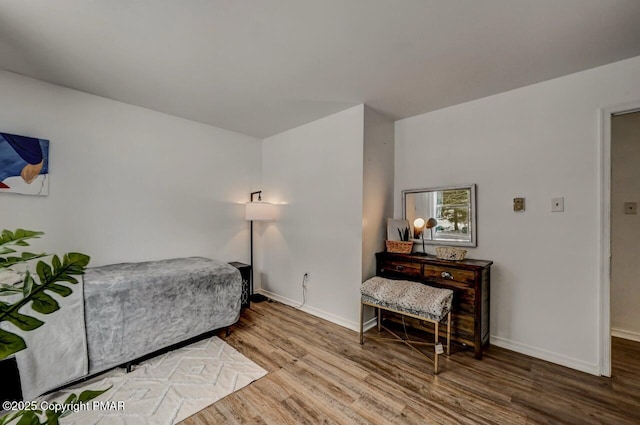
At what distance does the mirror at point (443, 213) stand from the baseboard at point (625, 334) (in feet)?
5.44

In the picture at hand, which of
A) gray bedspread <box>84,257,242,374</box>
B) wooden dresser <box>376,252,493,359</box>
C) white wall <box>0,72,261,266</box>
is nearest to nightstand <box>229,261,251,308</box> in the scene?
white wall <box>0,72,261,266</box>

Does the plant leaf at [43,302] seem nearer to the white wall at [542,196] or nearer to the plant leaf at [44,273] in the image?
the plant leaf at [44,273]

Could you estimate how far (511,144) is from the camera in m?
2.53

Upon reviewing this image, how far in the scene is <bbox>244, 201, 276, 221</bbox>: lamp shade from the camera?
3.65 m

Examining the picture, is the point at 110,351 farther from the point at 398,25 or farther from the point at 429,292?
the point at 398,25

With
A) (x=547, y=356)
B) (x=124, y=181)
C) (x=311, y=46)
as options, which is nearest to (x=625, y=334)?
(x=547, y=356)

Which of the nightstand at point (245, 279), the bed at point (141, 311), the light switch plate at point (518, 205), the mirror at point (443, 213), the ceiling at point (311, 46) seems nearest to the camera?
the ceiling at point (311, 46)

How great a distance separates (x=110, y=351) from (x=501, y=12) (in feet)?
11.2

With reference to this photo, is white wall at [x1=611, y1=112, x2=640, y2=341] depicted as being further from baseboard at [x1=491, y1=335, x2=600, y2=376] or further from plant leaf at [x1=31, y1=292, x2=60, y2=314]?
plant leaf at [x1=31, y1=292, x2=60, y2=314]

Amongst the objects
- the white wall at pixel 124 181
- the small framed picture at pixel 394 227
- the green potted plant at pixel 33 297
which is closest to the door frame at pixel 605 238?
the small framed picture at pixel 394 227

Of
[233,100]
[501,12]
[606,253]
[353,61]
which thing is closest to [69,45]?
[233,100]

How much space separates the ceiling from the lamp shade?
4.44 ft

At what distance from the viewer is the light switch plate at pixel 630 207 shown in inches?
105

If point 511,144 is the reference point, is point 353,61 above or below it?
above
